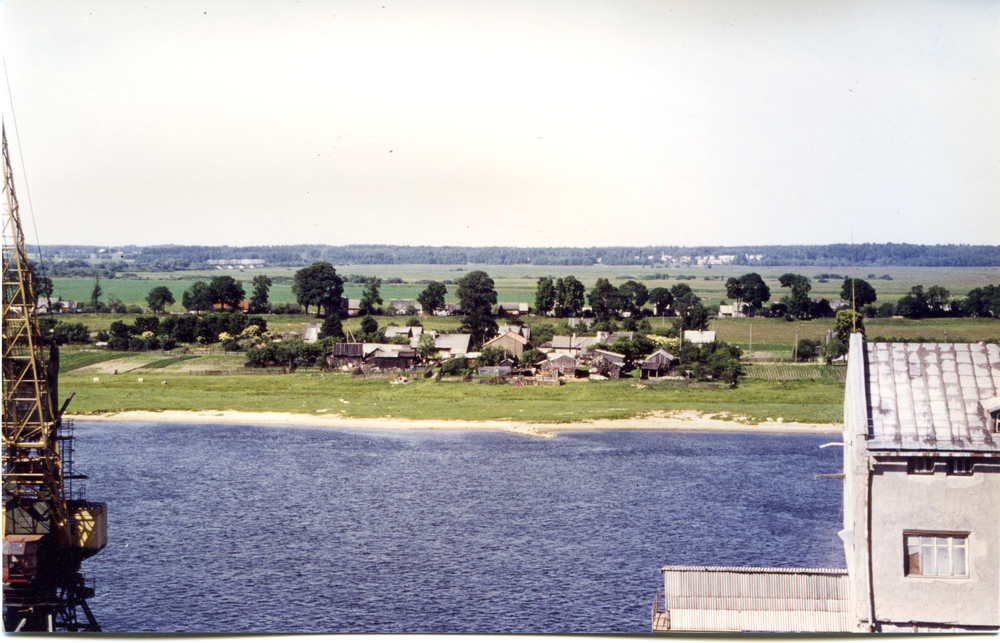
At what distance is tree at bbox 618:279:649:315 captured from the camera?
80188mm

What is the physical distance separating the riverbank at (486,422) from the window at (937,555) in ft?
107

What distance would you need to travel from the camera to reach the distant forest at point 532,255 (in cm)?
9444

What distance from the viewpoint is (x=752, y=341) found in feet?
224

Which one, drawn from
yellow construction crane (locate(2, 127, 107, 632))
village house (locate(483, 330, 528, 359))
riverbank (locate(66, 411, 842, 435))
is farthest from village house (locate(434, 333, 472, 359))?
yellow construction crane (locate(2, 127, 107, 632))

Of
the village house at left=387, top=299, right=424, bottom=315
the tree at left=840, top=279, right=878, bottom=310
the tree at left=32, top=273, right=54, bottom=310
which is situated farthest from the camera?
the village house at left=387, top=299, right=424, bottom=315

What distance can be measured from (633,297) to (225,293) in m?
35.7

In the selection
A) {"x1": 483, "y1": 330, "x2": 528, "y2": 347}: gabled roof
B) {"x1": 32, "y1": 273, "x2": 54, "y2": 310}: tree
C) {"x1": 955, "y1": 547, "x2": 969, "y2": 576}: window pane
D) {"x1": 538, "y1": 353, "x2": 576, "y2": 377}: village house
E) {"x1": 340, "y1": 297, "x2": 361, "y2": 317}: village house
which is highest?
{"x1": 32, "y1": 273, "x2": 54, "y2": 310}: tree

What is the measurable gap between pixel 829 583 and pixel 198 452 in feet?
107

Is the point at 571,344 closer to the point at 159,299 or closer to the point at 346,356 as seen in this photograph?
the point at 346,356

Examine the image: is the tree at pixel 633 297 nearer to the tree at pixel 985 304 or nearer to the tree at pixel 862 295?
the tree at pixel 862 295

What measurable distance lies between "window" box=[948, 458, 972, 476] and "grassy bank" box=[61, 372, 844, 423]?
34267mm

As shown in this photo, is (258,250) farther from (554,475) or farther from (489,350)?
(554,475)

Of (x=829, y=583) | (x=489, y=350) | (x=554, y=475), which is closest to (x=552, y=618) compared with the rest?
(x=829, y=583)

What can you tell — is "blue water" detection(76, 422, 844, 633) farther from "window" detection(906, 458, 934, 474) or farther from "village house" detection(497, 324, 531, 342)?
"village house" detection(497, 324, 531, 342)
